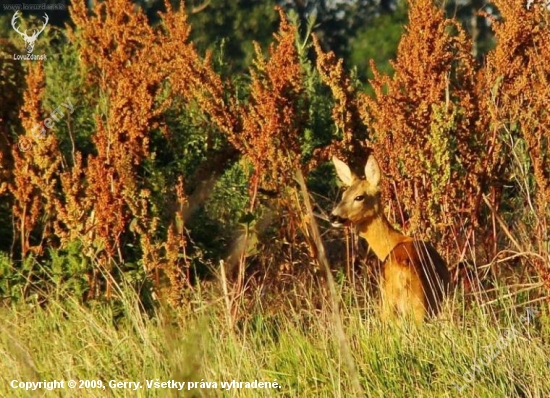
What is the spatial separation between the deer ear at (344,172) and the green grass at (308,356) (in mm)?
1969

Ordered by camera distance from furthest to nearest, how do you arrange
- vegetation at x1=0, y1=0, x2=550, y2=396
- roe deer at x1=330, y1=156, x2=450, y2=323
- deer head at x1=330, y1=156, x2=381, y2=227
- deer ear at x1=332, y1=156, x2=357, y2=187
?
1. deer ear at x1=332, y1=156, x2=357, y2=187
2. deer head at x1=330, y1=156, x2=381, y2=227
3. roe deer at x1=330, y1=156, x2=450, y2=323
4. vegetation at x1=0, y1=0, x2=550, y2=396

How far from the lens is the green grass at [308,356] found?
550cm

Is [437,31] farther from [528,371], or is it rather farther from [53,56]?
[53,56]

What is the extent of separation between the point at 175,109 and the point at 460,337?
4762 millimetres

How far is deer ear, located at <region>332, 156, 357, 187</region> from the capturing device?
28.4 feet

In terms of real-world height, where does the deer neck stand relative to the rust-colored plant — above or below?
below

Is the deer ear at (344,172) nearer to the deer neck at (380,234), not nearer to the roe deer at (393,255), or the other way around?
the roe deer at (393,255)

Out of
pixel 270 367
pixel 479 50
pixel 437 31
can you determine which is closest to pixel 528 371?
pixel 270 367

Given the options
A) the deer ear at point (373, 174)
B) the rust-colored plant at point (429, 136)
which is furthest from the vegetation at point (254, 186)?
the deer ear at point (373, 174)

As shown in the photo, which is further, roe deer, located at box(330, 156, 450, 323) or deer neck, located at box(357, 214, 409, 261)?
deer neck, located at box(357, 214, 409, 261)

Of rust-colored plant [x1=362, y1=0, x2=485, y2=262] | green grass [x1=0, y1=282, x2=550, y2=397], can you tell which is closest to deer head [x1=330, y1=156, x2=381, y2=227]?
rust-colored plant [x1=362, y1=0, x2=485, y2=262]

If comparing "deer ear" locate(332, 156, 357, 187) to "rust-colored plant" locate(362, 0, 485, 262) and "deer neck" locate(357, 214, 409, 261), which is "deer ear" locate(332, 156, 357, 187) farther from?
"deer neck" locate(357, 214, 409, 261)

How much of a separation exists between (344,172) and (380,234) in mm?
582

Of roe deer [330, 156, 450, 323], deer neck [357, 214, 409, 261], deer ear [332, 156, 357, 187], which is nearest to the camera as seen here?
roe deer [330, 156, 450, 323]
